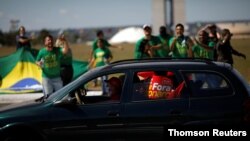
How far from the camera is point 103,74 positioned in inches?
253

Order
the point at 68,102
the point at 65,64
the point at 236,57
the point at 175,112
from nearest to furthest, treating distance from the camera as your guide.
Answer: the point at 175,112
the point at 68,102
the point at 65,64
the point at 236,57

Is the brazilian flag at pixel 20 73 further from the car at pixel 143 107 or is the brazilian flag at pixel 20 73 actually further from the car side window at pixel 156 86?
the car side window at pixel 156 86

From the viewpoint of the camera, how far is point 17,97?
13.2 meters

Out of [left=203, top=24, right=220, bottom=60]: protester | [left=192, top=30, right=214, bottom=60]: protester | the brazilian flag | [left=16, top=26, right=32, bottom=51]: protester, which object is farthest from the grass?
[left=16, top=26, right=32, bottom=51]: protester

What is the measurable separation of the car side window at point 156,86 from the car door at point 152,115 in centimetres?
4

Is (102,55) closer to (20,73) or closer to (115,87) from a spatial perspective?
(20,73)

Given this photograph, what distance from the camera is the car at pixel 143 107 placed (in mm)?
6033

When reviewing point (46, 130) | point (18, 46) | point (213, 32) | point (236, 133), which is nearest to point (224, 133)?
point (236, 133)

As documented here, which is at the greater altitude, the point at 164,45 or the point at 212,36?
the point at 212,36

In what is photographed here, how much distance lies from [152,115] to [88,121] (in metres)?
0.78

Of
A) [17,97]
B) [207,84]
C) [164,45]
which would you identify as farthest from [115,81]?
[17,97]

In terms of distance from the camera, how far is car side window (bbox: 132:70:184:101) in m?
6.20

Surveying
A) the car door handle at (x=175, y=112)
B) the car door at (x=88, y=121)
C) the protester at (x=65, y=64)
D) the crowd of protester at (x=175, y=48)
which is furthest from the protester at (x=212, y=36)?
the car door at (x=88, y=121)

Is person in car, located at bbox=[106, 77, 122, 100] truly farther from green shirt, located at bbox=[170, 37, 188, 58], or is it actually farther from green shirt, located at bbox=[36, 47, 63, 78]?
green shirt, located at bbox=[170, 37, 188, 58]
